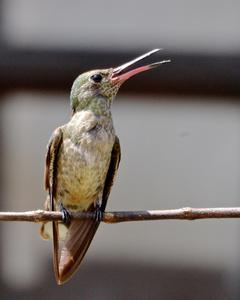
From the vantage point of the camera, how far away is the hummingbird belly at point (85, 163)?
5.91 meters

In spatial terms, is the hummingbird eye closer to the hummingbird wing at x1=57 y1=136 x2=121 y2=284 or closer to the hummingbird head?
the hummingbird head

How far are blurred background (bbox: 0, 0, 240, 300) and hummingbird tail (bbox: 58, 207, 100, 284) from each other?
267 centimetres

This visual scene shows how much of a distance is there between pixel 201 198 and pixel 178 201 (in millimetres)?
167

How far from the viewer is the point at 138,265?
30.4 ft

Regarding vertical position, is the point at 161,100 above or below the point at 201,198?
above

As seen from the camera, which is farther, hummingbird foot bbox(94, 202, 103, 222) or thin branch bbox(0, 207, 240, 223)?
hummingbird foot bbox(94, 202, 103, 222)

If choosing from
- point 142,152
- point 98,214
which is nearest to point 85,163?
point 98,214

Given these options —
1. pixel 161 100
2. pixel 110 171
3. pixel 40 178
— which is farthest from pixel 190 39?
pixel 110 171

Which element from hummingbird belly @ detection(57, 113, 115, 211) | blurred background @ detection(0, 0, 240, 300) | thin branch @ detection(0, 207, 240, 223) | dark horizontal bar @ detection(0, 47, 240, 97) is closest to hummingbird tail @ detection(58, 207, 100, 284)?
hummingbird belly @ detection(57, 113, 115, 211)

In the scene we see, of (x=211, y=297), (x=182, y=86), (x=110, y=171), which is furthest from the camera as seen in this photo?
(x=211, y=297)

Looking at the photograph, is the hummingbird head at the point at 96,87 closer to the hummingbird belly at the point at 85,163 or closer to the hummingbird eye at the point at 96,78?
the hummingbird eye at the point at 96,78

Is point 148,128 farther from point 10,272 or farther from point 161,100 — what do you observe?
point 10,272

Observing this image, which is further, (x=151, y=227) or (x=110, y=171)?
(x=151, y=227)

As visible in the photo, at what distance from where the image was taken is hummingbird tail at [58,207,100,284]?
568cm
